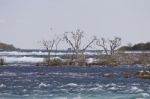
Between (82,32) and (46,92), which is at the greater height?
(82,32)

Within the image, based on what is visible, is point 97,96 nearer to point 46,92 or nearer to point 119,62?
point 46,92

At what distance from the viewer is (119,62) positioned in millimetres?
101938

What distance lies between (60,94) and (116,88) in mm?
7388

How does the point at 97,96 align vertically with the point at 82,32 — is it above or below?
below

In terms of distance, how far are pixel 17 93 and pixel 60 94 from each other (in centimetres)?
366

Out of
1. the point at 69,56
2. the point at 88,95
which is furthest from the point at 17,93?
the point at 69,56

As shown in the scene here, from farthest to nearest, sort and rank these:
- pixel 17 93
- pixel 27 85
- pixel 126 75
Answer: pixel 126 75, pixel 27 85, pixel 17 93

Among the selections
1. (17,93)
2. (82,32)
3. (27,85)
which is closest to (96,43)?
(82,32)

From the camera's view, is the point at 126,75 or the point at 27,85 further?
the point at 126,75

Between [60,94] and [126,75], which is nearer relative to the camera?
[60,94]

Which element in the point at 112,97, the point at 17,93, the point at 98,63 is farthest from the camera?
the point at 98,63

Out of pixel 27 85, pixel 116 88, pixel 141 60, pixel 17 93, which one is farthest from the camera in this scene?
pixel 141 60

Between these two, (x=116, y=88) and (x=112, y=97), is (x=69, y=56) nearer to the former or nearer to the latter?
(x=116, y=88)

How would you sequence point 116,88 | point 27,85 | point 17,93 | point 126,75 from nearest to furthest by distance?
point 17,93 < point 116,88 < point 27,85 < point 126,75
